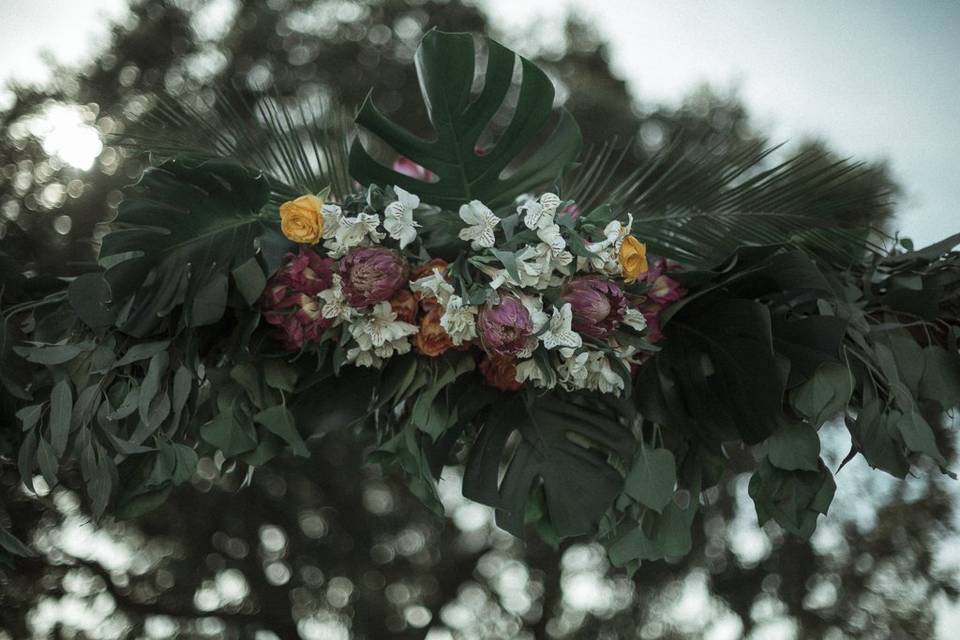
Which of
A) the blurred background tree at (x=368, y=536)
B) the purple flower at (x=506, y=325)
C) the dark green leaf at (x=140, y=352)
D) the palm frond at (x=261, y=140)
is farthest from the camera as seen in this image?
the blurred background tree at (x=368, y=536)

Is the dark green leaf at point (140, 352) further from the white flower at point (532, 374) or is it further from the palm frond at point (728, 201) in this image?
the palm frond at point (728, 201)

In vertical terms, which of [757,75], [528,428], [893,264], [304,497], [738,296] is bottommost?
[304,497]

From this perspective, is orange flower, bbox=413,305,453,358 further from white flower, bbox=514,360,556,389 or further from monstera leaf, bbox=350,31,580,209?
monstera leaf, bbox=350,31,580,209

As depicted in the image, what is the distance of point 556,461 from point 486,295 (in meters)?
0.28

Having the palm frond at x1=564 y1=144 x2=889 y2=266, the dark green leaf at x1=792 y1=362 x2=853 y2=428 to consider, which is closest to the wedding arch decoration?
the dark green leaf at x1=792 y1=362 x2=853 y2=428

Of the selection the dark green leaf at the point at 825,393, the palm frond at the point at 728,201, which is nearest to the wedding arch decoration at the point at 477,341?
the dark green leaf at the point at 825,393

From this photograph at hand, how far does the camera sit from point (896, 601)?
3514 mm

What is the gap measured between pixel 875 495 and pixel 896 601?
0.39 metres

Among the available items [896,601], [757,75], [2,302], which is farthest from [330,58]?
[896,601]

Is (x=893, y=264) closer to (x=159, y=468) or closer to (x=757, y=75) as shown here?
(x=159, y=468)

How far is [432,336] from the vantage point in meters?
1.10

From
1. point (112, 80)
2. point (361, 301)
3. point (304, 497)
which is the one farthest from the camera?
point (304, 497)

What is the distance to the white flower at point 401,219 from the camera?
1079 millimetres

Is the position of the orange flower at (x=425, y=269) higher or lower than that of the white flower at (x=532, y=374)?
higher
